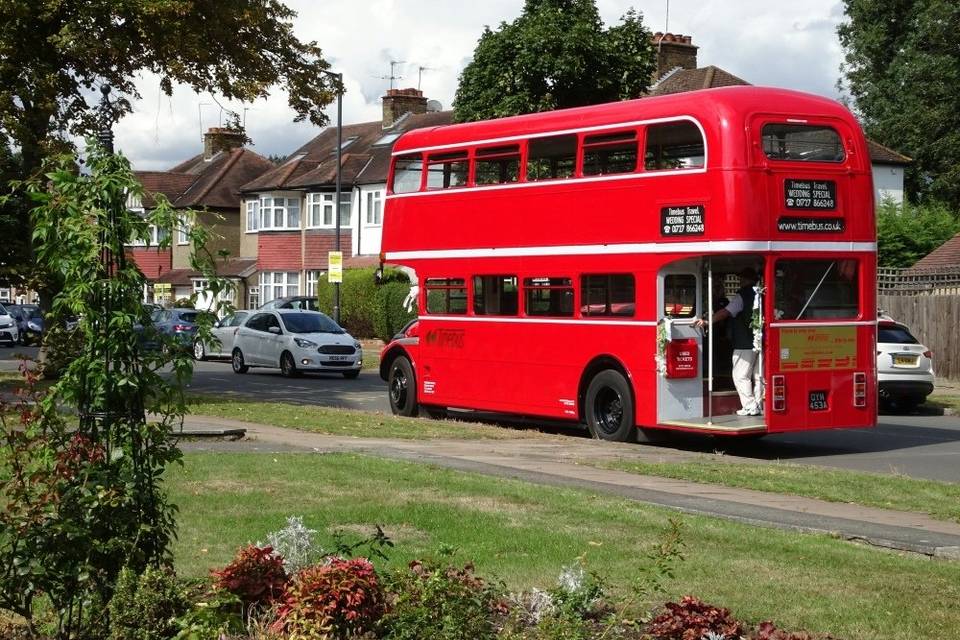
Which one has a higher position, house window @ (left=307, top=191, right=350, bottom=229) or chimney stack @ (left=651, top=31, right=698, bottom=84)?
chimney stack @ (left=651, top=31, right=698, bottom=84)

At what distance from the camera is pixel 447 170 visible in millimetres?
22562

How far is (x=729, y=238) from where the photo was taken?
57.2 feet

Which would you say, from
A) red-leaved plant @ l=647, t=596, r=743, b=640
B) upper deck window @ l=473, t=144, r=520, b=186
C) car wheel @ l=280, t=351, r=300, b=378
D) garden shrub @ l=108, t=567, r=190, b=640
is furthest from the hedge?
garden shrub @ l=108, t=567, r=190, b=640

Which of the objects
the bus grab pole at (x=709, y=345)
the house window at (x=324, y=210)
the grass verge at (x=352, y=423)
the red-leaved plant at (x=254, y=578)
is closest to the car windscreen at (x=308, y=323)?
the grass verge at (x=352, y=423)

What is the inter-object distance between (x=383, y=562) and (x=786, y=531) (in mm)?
3484

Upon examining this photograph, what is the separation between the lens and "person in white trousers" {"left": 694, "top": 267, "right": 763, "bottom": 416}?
1792 cm

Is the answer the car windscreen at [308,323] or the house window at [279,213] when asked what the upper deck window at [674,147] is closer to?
the car windscreen at [308,323]

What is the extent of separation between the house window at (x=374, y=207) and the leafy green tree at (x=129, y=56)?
32660 millimetres

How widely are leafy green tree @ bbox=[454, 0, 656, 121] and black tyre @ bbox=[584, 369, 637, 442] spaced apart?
764 inches

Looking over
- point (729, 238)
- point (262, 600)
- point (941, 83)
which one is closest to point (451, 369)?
point (729, 238)

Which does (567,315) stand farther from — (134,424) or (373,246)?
(373,246)

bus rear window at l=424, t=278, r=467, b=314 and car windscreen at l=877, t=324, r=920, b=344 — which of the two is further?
car windscreen at l=877, t=324, r=920, b=344

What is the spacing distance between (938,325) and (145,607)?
30.2 m

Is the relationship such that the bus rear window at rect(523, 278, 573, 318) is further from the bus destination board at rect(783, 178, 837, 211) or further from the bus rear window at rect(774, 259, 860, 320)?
the bus destination board at rect(783, 178, 837, 211)
